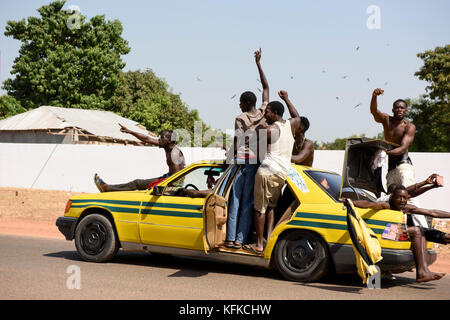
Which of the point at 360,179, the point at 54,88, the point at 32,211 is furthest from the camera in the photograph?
the point at 54,88

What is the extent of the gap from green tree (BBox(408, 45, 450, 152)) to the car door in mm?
33172

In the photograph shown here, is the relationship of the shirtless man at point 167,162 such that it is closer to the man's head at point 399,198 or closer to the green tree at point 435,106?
the man's head at point 399,198

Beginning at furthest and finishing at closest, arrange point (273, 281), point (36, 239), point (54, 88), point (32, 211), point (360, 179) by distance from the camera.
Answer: point (54, 88)
point (32, 211)
point (36, 239)
point (360, 179)
point (273, 281)

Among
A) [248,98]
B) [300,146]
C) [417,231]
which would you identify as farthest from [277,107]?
[417,231]

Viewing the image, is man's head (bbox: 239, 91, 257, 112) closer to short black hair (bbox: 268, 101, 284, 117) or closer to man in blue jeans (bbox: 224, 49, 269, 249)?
man in blue jeans (bbox: 224, 49, 269, 249)

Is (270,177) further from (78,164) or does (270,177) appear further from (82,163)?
(78,164)

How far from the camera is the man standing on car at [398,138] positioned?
26.1ft

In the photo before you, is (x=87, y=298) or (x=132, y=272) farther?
(x=132, y=272)

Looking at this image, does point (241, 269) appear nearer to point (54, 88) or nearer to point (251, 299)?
point (251, 299)

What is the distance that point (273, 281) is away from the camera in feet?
23.9

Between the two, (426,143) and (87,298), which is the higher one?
(426,143)

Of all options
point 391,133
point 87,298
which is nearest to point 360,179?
point 391,133

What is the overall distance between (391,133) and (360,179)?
0.88 meters

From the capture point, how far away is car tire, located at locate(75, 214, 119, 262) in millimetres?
8328
